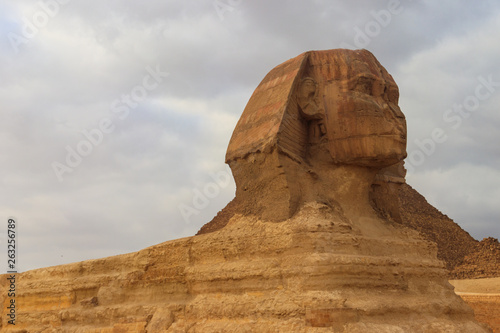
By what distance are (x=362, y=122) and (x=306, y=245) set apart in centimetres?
176

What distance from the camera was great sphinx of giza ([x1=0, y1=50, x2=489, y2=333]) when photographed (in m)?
5.81

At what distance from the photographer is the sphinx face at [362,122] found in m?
6.88

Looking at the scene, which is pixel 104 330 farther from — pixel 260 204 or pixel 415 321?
pixel 415 321


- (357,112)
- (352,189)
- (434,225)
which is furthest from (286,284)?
(434,225)

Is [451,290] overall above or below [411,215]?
below

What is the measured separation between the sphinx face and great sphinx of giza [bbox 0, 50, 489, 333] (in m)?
0.01

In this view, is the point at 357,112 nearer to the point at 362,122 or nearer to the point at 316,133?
the point at 362,122

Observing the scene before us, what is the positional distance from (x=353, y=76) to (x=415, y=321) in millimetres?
2946

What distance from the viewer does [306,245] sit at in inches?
237

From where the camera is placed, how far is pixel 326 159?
714 centimetres

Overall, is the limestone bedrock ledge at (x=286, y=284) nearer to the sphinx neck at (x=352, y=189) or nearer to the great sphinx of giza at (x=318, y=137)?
the sphinx neck at (x=352, y=189)

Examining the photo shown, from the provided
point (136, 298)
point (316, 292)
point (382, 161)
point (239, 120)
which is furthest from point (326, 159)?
point (136, 298)

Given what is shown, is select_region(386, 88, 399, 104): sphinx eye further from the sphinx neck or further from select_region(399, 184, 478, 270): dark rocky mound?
select_region(399, 184, 478, 270): dark rocky mound

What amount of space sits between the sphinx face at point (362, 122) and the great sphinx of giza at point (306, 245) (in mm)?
13
